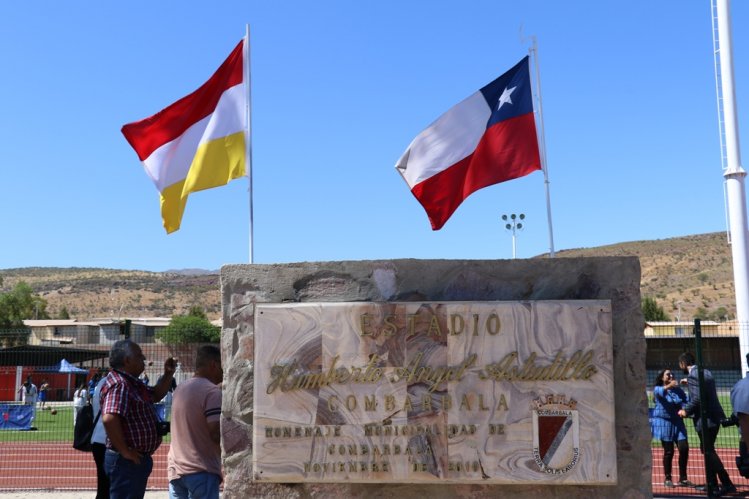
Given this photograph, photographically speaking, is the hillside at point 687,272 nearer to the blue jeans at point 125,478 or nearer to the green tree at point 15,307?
the green tree at point 15,307

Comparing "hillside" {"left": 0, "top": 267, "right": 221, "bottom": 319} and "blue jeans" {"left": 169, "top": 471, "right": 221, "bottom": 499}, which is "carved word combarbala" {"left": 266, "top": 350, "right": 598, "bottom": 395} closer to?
"blue jeans" {"left": 169, "top": 471, "right": 221, "bottom": 499}

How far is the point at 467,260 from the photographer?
5250mm

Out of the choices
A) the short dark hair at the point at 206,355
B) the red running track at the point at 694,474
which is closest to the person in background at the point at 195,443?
the short dark hair at the point at 206,355

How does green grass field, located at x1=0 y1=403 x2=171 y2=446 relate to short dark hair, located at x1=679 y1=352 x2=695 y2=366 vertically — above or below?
below

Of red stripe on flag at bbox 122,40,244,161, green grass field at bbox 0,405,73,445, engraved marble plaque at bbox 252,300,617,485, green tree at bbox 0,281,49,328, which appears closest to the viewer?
engraved marble plaque at bbox 252,300,617,485

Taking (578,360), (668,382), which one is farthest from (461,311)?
(668,382)

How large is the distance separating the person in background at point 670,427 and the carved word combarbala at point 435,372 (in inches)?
276

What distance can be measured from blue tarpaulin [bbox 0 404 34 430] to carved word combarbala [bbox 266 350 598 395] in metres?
20.3

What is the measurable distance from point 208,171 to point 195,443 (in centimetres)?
484

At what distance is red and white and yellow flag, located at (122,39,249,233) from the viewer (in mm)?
9492

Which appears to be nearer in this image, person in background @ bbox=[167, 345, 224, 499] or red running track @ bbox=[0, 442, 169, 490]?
person in background @ bbox=[167, 345, 224, 499]

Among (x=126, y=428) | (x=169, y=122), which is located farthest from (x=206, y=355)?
(x=169, y=122)

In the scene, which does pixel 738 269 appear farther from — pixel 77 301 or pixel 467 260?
pixel 77 301

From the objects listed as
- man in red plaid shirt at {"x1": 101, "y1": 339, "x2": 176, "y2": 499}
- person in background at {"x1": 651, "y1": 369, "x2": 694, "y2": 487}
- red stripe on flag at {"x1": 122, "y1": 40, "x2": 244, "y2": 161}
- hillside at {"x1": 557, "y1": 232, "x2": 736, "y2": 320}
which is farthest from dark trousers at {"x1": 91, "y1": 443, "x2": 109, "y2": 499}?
hillside at {"x1": 557, "y1": 232, "x2": 736, "y2": 320}
